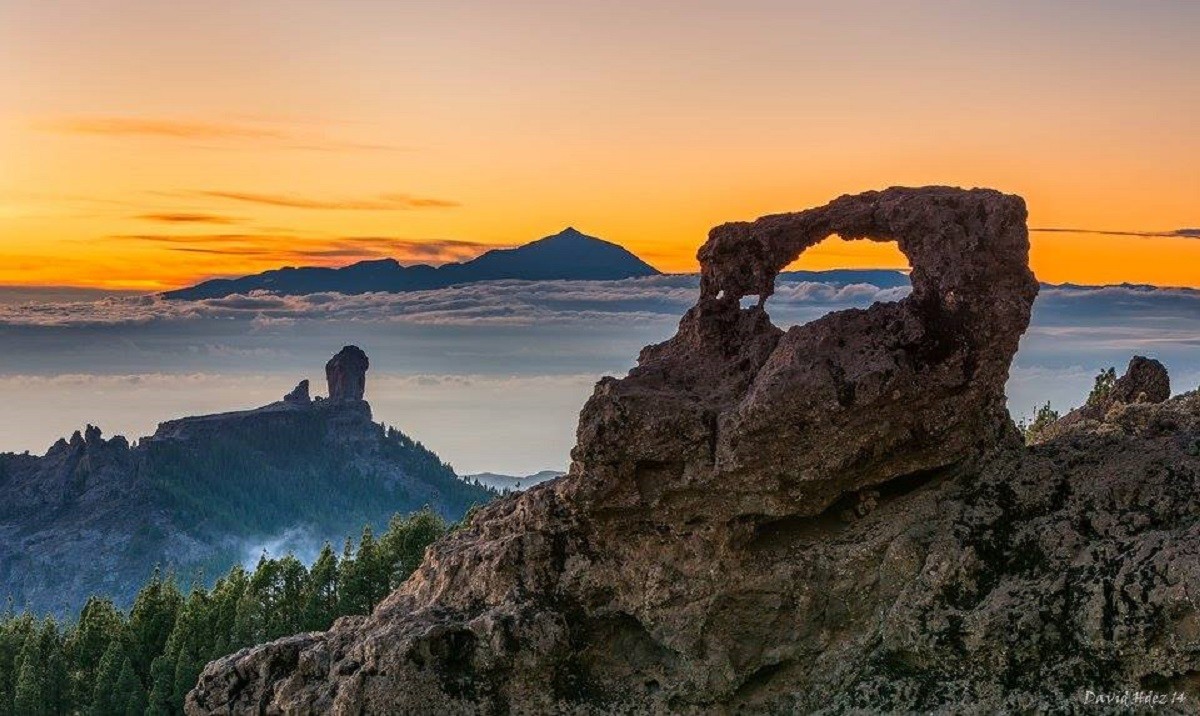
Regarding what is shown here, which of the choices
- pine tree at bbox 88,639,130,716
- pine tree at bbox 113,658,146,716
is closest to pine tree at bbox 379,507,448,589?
pine tree at bbox 113,658,146,716

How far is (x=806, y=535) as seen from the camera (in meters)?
34.8

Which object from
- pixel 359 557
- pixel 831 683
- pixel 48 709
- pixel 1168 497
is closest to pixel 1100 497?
pixel 1168 497

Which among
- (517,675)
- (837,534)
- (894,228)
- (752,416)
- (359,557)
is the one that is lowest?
(359,557)

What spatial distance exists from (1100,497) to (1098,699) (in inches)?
194

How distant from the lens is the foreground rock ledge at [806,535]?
108 feet

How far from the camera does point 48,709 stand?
260 feet

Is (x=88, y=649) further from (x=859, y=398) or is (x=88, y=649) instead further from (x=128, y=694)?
(x=859, y=398)

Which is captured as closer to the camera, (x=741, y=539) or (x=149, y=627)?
(x=741, y=539)

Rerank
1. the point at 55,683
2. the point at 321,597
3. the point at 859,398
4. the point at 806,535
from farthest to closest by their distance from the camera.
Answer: the point at 55,683
the point at 321,597
the point at 806,535
the point at 859,398

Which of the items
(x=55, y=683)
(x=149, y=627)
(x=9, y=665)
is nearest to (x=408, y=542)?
(x=149, y=627)

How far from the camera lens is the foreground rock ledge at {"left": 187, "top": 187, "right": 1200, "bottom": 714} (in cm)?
3291

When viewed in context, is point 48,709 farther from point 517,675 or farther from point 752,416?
point 752,416

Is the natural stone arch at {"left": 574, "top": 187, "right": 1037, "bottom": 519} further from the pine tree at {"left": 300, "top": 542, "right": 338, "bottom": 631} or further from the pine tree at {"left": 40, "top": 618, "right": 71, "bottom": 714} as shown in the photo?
the pine tree at {"left": 40, "top": 618, "right": 71, "bottom": 714}

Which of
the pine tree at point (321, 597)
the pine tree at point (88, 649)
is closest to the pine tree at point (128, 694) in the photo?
the pine tree at point (88, 649)
